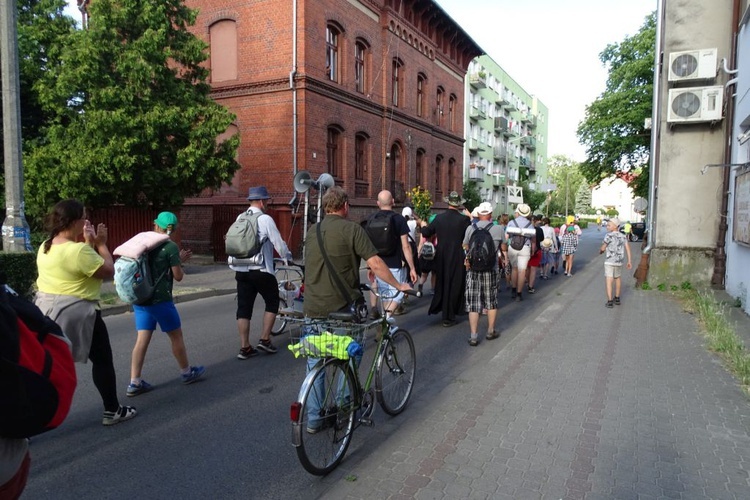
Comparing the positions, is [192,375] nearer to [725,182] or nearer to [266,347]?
[266,347]

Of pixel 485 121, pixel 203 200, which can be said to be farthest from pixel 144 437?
pixel 485 121

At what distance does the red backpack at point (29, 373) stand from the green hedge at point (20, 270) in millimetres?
8365

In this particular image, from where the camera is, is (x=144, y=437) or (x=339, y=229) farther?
(x=144, y=437)

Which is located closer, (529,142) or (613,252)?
(613,252)

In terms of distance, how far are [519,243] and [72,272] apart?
8.52m

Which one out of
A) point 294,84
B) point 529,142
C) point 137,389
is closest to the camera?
point 137,389

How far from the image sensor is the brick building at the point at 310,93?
20359mm

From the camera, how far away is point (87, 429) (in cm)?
434

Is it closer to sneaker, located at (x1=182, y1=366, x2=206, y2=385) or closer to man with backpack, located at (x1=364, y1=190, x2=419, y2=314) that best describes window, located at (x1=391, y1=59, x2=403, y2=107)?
man with backpack, located at (x1=364, y1=190, x2=419, y2=314)

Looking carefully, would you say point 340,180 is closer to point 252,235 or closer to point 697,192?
point 697,192

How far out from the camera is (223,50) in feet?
71.8

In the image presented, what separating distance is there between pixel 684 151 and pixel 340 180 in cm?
1368

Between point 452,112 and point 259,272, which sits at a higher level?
point 452,112

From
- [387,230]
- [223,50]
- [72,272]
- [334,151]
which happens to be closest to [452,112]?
[334,151]
